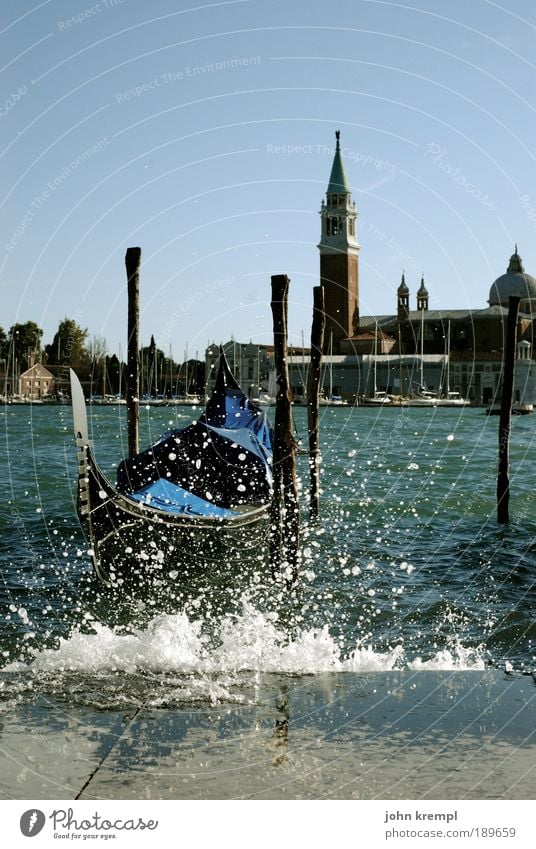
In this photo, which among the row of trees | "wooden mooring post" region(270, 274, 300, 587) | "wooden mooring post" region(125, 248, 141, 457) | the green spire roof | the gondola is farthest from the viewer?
the green spire roof

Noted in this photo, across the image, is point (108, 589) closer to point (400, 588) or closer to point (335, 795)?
point (400, 588)

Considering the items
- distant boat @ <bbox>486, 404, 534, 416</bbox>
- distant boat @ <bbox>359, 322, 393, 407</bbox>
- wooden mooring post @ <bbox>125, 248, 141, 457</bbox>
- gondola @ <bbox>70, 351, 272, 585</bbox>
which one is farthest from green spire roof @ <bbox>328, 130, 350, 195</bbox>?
gondola @ <bbox>70, 351, 272, 585</bbox>

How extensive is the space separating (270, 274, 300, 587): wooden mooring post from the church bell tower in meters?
82.6

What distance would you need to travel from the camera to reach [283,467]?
10.4 m

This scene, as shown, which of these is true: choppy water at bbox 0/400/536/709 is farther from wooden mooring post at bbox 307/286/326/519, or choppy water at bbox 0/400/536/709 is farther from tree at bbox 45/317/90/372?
tree at bbox 45/317/90/372

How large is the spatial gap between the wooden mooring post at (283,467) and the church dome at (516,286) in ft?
296

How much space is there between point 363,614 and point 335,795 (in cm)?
539

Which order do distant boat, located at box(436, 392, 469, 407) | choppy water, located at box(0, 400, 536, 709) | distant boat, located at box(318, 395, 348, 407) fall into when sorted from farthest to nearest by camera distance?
distant boat, located at box(436, 392, 469, 407)
distant boat, located at box(318, 395, 348, 407)
choppy water, located at box(0, 400, 536, 709)

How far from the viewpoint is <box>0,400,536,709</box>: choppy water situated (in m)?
6.73

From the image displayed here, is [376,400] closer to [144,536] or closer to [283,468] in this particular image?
[283,468]

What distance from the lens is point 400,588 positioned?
10930 millimetres

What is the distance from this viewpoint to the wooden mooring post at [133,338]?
51.1 ft

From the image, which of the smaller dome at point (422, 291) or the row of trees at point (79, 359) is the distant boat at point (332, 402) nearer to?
the row of trees at point (79, 359)

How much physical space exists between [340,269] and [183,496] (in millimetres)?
87331
